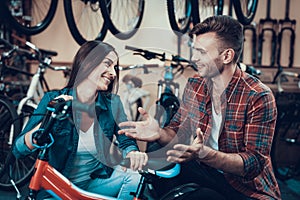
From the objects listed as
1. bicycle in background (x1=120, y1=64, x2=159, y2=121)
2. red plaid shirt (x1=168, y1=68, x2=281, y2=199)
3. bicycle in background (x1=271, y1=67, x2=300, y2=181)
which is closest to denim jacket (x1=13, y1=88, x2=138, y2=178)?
red plaid shirt (x1=168, y1=68, x2=281, y2=199)

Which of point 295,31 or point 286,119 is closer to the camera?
point 286,119

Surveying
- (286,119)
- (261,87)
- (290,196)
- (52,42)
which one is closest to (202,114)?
(261,87)

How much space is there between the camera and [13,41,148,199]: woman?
1.31 meters

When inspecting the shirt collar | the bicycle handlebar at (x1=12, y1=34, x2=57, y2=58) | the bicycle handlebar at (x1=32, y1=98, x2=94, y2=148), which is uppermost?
the bicycle handlebar at (x1=12, y1=34, x2=57, y2=58)

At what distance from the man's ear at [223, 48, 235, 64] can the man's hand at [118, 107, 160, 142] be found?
336 mm

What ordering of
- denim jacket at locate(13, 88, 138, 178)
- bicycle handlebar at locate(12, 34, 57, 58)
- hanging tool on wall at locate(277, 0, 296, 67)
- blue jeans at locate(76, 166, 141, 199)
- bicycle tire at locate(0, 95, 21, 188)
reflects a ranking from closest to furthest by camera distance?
denim jacket at locate(13, 88, 138, 178), blue jeans at locate(76, 166, 141, 199), bicycle tire at locate(0, 95, 21, 188), bicycle handlebar at locate(12, 34, 57, 58), hanging tool on wall at locate(277, 0, 296, 67)

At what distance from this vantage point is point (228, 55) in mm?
1331

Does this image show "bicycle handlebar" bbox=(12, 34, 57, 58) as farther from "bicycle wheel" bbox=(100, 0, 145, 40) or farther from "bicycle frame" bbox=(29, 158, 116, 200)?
"bicycle frame" bbox=(29, 158, 116, 200)

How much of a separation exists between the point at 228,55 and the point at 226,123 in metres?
0.24

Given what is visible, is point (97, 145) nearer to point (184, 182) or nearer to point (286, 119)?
point (184, 182)

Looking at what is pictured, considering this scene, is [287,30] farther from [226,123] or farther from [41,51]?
[226,123]

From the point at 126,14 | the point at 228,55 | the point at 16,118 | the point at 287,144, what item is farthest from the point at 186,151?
the point at 287,144

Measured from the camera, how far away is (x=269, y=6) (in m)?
3.39

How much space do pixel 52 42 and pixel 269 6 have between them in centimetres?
196
